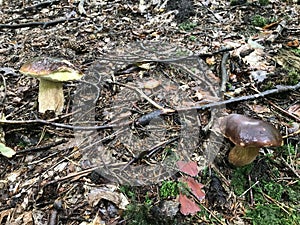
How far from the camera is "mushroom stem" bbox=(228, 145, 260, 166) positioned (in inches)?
93.0

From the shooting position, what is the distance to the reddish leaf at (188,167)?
2320 millimetres

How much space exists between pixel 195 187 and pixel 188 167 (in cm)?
15

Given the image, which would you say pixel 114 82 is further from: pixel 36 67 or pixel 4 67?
pixel 4 67

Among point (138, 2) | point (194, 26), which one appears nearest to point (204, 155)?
point (194, 26)

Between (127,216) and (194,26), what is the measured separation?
3.47 metres

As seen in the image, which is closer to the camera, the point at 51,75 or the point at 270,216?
the point at 270,216

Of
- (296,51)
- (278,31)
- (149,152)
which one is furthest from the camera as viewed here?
(278,31)

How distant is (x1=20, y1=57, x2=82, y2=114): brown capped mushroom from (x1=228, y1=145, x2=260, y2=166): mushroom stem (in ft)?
4.92

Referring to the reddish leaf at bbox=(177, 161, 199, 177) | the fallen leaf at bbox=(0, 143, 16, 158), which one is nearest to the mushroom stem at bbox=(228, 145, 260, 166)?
the reddish leaf at bbox=(177, 161, 199, 177)

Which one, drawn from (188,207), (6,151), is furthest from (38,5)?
(188,207)

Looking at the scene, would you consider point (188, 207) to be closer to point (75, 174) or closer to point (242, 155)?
point (242, 155)

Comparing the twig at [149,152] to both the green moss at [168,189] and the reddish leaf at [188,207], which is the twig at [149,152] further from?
the reddish leaf at [188,207]

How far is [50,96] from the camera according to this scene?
2975mm

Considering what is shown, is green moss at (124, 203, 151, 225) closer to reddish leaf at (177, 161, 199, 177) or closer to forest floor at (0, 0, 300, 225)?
forest floor at (0, 0, 300, 225)
